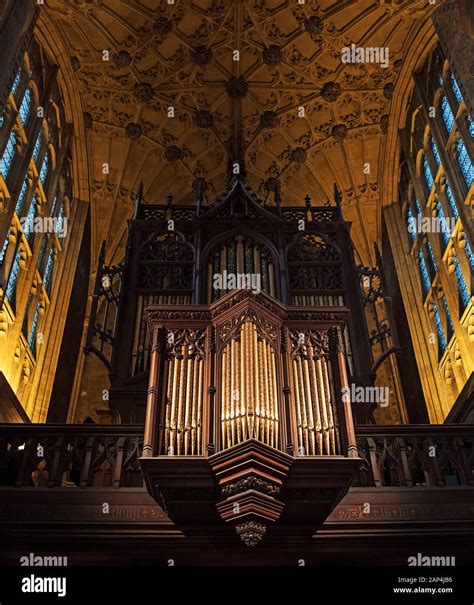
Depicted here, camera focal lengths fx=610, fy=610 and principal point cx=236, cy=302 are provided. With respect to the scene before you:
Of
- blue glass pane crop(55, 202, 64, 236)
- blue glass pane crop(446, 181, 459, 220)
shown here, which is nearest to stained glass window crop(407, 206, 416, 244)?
blue glass pane crop(446, 181, 459, 220)

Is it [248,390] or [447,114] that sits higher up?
[447,114]

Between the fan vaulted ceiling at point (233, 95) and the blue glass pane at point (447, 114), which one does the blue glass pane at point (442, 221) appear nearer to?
the blue glass pane at point (447, 114)

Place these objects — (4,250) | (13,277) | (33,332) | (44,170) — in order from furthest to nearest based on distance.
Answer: (44,170)
(33,332)
(13,277)
(4,250)

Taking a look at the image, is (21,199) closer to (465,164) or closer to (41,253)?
(41,253)

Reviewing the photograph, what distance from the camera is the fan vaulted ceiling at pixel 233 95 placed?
16094 millimetres

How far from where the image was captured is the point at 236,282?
36.4 ft

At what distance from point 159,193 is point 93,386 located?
6318 mm

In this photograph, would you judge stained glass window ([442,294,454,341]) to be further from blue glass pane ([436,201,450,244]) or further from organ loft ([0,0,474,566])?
blue glass pane ([436,201,450,244])

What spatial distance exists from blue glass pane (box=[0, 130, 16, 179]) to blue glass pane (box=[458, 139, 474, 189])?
354 inches

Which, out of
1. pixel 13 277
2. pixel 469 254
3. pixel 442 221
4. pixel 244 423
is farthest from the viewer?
pixel 442 221

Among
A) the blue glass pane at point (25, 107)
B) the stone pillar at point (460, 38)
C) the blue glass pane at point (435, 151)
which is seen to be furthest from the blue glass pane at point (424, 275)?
the blue glass pane at point (25, 107)

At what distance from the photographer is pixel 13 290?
40.3 ft

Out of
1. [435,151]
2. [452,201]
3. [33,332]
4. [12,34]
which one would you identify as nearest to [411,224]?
[435,151]

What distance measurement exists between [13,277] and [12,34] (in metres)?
4.77
